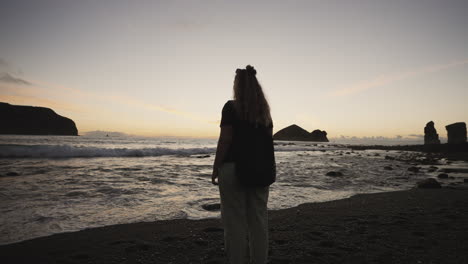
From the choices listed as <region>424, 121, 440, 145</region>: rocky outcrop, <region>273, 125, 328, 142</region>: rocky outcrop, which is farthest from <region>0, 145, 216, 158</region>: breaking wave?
<region>273, 125, 328, 142</region>: rocky outcrop

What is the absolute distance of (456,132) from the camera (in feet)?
157

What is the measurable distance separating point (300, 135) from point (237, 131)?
167965mm

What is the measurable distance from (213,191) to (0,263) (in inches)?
219

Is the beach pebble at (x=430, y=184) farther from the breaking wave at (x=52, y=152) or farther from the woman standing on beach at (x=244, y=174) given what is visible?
the breaking wave at (x=52, y=152)

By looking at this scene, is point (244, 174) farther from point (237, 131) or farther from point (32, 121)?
point (32, 121)

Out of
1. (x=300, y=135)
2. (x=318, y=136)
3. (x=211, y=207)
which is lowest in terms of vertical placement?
(x=211, y=207)

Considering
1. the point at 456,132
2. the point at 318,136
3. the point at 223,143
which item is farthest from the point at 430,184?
the point at 318,136

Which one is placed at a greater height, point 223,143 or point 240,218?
point 223,143

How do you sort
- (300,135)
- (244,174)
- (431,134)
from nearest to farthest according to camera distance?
(244,174)
(431,134)
(300,135)

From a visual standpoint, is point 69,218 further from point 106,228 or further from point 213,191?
point 213,191

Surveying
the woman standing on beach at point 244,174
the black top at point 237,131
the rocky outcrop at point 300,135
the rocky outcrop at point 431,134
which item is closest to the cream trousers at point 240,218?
the woman standing on beach at point 244,174

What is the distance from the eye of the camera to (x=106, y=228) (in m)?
4.36

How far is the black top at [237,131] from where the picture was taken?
8.64ft

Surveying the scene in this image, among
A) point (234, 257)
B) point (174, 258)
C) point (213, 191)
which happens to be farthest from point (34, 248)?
→ point (213, 191)
